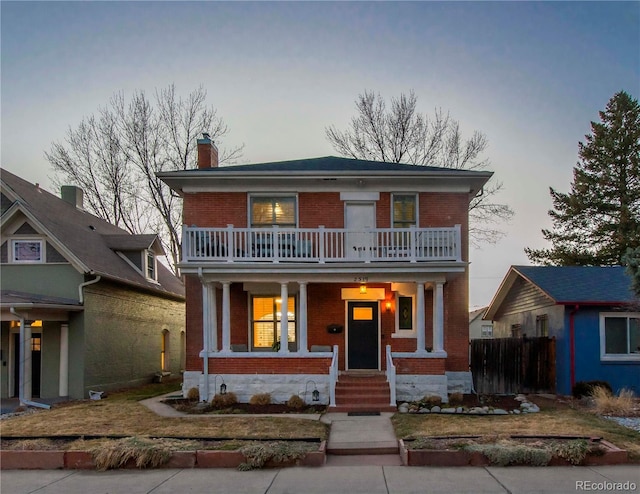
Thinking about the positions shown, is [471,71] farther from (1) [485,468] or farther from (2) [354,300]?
(1) [485,468]

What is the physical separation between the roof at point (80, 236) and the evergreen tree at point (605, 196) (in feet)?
77.8

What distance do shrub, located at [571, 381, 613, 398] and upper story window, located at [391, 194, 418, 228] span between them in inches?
249

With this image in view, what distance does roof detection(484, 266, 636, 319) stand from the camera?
1464 cm

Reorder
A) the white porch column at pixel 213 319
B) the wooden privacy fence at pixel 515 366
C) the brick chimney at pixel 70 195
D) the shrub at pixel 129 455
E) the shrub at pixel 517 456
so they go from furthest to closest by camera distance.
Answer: the brick chimney at pixel 70 195 < the wooden privacy fence at pixel 515 366 < the white porch column at pixel 213 319 < the shrub at pixel 129 455 < the shrub at pixel 517 456

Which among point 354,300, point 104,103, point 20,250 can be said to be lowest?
point 354,300

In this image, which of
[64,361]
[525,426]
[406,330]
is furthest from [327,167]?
[64,361]

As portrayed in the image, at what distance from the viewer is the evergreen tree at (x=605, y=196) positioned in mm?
29391

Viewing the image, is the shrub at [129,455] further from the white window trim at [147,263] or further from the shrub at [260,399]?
the white window trim at [147,263]

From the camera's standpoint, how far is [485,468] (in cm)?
752

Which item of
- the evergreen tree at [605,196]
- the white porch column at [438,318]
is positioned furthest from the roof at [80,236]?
the evergreen tree at [605,196]

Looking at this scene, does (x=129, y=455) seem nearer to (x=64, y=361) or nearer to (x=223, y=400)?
(x=223, y=400)

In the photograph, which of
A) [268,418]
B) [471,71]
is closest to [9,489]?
[268,418]

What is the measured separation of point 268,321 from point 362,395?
391 centimetres

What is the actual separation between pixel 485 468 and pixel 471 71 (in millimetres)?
12365
